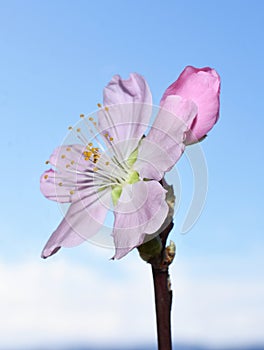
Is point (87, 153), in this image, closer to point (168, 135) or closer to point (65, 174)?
point (65, 174)

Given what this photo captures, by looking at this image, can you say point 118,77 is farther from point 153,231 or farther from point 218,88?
point 153,231

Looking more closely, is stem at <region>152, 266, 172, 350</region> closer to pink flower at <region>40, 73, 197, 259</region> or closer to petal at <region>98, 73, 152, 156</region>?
pink flower at <region>40, 73, 197, 259</region>

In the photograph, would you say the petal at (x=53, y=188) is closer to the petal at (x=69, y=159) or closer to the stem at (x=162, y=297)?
the petal at (x=69, y=159)

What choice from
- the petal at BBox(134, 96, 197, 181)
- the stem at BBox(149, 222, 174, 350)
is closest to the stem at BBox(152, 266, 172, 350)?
the stem at BBox(149, 222, 174, 350)

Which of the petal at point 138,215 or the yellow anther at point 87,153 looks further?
the yellow anther at point 87,153

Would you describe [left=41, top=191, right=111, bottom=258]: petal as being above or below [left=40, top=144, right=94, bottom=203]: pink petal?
below

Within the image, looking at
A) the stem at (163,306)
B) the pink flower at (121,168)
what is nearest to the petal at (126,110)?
the pink flower at (121,168)

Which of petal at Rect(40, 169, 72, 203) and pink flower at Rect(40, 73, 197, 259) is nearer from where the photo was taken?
pink flower at Rect(40, 73, 197, 259)
